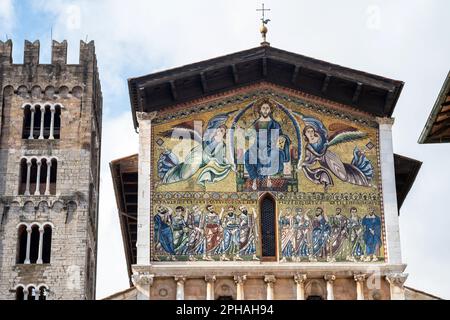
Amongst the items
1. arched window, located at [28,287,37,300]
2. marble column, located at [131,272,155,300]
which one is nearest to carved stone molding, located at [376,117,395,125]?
marble column, located at [131,272,155,300]

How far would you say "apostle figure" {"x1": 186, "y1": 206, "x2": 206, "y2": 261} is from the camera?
3300cm

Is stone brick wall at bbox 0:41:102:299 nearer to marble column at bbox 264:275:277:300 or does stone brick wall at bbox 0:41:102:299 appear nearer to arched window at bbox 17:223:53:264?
arched window at bbox 17:223:53:264

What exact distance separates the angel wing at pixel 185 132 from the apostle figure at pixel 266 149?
157cm

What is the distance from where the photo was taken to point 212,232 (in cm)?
3322

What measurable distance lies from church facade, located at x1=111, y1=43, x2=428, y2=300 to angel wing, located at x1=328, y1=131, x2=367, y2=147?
4 cm

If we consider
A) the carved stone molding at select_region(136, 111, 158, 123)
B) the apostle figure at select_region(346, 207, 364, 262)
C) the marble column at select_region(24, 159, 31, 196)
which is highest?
the marble column at select_region(24, 159, 31, 196)

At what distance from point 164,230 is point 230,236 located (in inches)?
75.5

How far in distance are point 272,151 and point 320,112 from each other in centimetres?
204

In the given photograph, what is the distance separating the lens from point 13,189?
6347cm

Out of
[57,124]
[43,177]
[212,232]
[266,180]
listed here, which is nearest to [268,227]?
[266,180]

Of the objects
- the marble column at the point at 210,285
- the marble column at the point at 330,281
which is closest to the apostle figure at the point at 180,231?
the marble column at the point at 210,285

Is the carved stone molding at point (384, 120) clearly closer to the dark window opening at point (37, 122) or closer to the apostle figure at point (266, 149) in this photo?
the apostle figure at point (266, 149)
